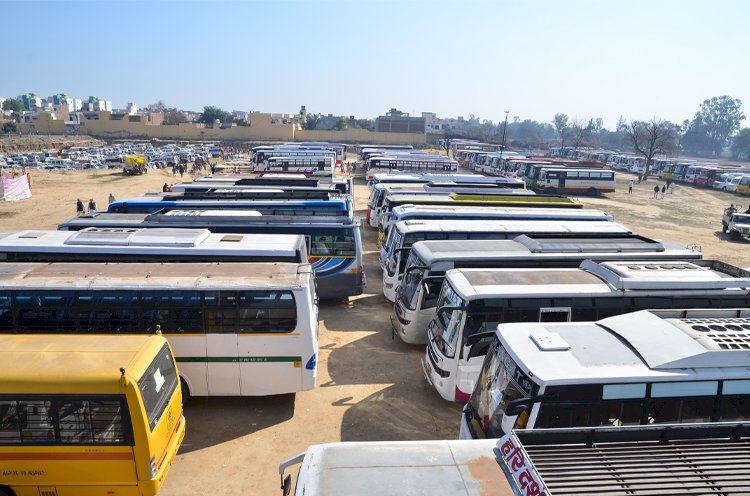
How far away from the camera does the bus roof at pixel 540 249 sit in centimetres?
1104

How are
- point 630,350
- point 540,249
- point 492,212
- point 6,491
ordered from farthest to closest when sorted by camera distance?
point 492,212 → point 540,249 → point 630,350 → point 6,491

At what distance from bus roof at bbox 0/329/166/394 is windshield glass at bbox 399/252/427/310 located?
5687 millimetres

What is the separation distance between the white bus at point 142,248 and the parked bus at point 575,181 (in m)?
34.7

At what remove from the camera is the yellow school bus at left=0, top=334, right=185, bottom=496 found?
5680 millimetres

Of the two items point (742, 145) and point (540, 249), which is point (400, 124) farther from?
point (540, 249)

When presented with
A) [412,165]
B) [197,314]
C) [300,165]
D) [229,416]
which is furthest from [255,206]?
[412,165]

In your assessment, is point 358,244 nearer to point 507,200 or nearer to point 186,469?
point 186,469

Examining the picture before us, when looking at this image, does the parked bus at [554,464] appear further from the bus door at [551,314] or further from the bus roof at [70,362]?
the bus door at [551,314]

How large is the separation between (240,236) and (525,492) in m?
8.73

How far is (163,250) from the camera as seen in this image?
1018 cm

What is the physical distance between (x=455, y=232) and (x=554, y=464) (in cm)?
1058

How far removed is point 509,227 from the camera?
1459 centimetres

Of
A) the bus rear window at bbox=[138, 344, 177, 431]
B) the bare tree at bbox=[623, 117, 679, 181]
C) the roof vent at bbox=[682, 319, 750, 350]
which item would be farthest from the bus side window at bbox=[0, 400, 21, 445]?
the bare tree at bbox=[623, 117, 679, 181]

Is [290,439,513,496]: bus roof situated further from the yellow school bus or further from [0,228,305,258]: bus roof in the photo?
[0,228,305,258]: bus roof
